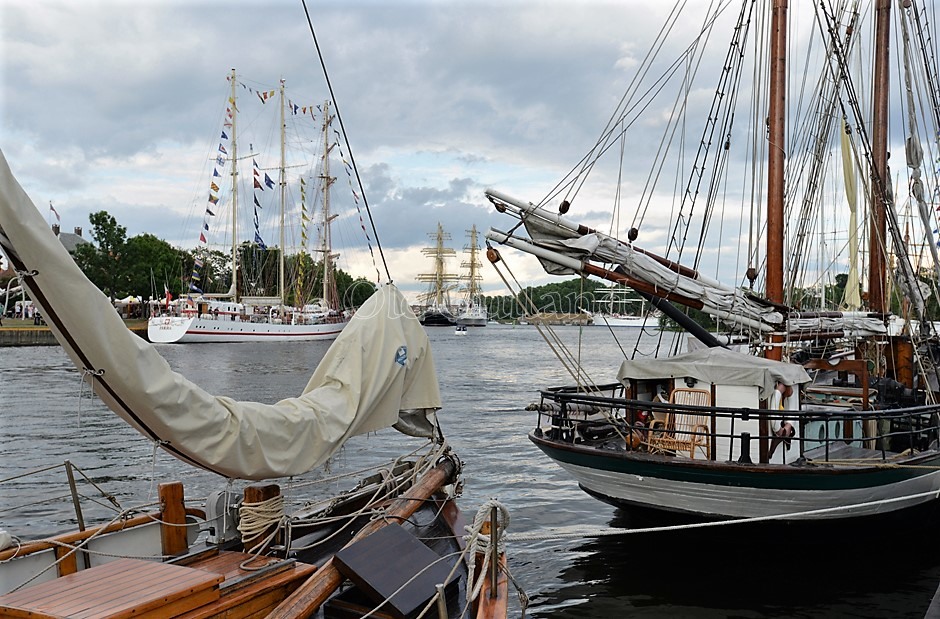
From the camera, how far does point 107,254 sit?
77188 millimetres

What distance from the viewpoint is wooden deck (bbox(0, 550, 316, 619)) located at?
14.9 feet

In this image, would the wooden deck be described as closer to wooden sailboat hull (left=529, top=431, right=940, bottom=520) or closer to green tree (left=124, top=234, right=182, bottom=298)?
wooden sailboat hull (left=529, top=431, right=940, bottom=520)

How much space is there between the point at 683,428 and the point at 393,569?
729cm

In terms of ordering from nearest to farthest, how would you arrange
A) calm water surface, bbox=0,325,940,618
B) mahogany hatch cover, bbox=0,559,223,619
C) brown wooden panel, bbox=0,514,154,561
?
mahogany hatch cover, bbox=0,559,223,619
brown wooden panel, bbox=0,514,154,561
calm water surface, bbox=0,325,940,618

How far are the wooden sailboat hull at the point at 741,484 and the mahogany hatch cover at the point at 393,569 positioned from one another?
5331 millimetres

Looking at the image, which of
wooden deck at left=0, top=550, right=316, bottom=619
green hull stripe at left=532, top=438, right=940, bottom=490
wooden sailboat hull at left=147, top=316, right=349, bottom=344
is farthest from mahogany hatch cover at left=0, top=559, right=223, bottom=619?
wooden sailboat hull at left=147, top=316, right=349, bottom=344

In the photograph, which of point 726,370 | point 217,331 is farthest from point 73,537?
point 217,331

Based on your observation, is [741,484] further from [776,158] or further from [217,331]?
[217,331]

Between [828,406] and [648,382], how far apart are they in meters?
3.38

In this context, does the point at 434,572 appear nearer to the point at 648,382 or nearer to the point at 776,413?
the point at 776,413

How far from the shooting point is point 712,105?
17.1 m

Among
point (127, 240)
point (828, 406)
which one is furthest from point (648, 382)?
point (127, 240)

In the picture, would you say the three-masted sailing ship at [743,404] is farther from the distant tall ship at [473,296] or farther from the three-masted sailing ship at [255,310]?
the distant tall ship at [473,296]

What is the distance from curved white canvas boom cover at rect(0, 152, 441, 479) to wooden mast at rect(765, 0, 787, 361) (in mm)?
8242
